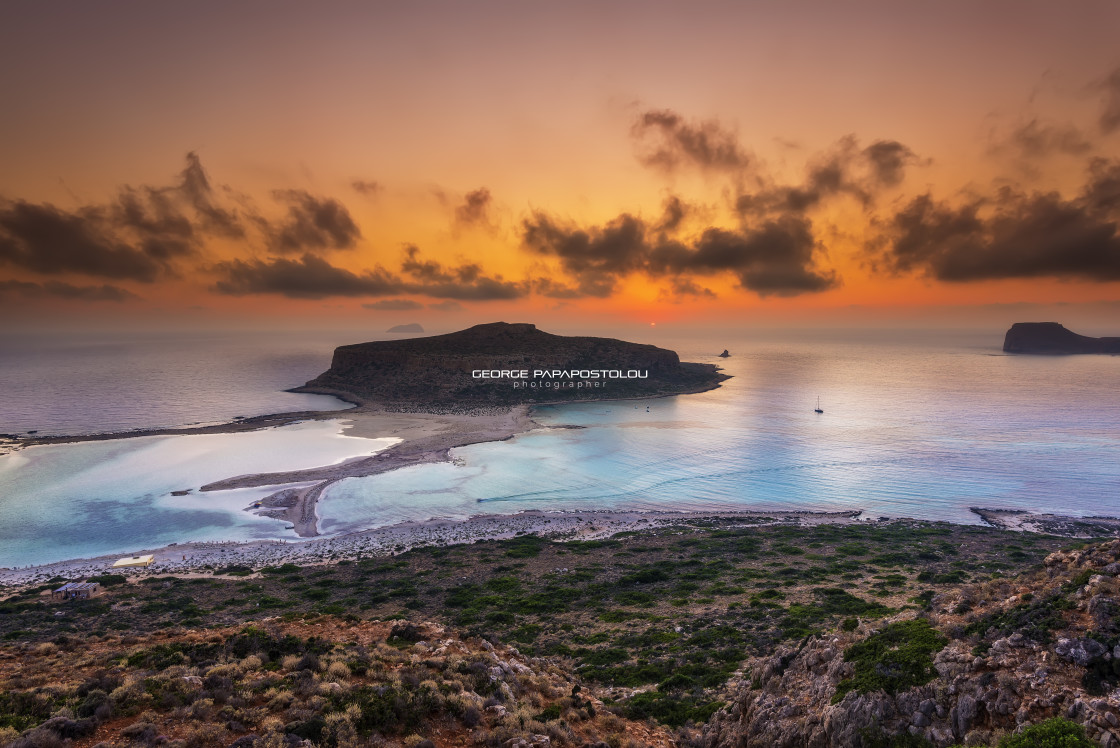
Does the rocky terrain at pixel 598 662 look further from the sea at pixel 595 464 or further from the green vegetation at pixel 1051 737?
the sea at pixel 595 464

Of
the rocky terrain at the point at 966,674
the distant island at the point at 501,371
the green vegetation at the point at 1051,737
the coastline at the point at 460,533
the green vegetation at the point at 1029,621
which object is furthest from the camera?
the distant island at the point at 501,371

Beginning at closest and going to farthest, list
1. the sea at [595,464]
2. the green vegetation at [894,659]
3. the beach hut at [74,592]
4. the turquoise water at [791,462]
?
the green vegetation at [894,659]
the beach hut at [74,592]
the sea at [595,464]
the turquoise water at [791,462]

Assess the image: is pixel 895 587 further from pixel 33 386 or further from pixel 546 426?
pixel 33 386

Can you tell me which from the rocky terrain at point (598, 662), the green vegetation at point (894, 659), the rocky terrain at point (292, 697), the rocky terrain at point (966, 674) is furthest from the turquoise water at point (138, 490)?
the green vegetation at point (894, 659)

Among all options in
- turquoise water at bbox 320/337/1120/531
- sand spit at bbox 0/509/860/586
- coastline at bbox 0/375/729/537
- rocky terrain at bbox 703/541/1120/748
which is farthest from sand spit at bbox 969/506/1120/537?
coastline at bbox 0/375/729/537

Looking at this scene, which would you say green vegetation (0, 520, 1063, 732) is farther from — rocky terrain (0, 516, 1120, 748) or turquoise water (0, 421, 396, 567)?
turquoise water (0, 421, 396, 567)

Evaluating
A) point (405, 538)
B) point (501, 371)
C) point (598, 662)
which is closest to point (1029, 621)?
point (598, 662)
